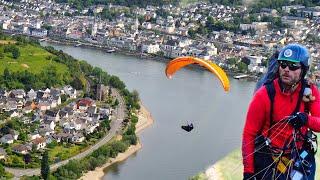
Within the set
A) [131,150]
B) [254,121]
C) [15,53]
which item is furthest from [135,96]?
[254,121]

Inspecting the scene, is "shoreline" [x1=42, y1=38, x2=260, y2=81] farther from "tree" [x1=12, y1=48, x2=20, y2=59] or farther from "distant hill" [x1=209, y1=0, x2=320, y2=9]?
"distant hill" [x1=209, y1=0, x2=320, y2=9]

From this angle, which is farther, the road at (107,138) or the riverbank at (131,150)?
the riverbank at (131,150)

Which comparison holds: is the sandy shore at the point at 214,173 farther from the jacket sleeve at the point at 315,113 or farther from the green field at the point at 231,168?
the jacket sleeve at the point at 315,113

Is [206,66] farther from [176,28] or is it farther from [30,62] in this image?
[176,28]

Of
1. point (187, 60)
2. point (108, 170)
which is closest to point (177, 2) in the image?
point (108, 170)

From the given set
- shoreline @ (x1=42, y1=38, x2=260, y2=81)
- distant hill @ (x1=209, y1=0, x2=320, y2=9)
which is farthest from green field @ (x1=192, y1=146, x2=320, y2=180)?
distant hill @ (x1=209, y1=0, x2=320, y2=9)

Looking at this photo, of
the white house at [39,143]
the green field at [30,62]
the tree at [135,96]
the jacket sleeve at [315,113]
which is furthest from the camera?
the green field at [30,62]

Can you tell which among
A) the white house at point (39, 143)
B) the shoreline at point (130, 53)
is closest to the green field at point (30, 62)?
the shoreline at point (130, 53)
